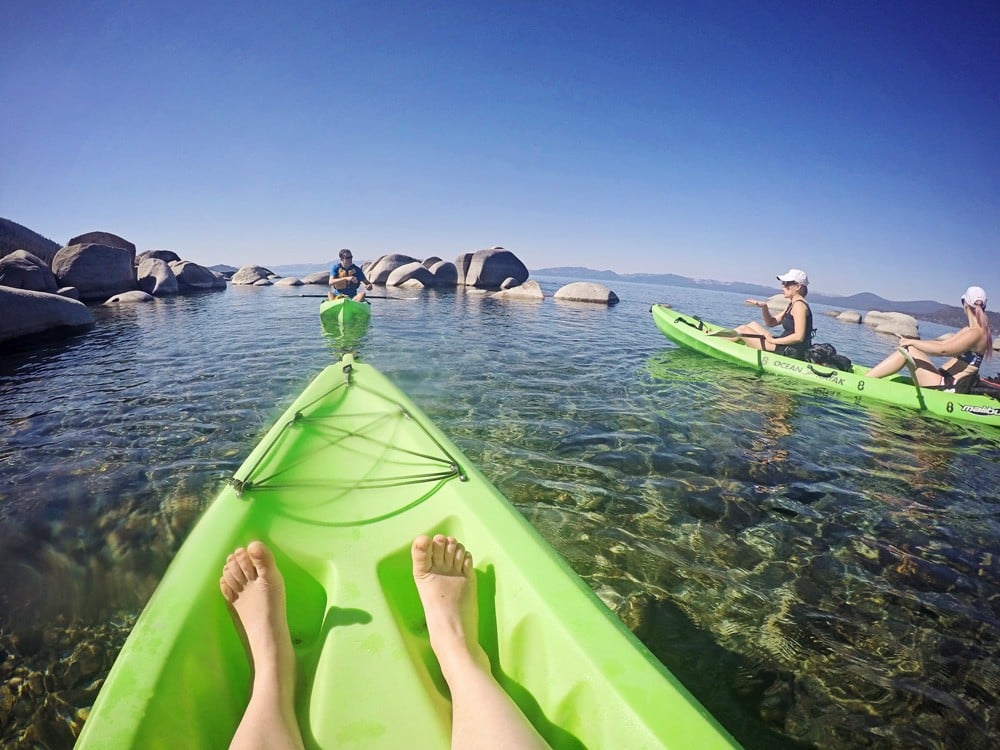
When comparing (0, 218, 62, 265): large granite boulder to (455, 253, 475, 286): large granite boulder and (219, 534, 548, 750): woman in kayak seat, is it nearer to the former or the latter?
(455, 253, 475, 286): large granite boulder

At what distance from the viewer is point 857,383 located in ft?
28.0

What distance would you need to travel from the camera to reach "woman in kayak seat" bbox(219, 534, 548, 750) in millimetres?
1561

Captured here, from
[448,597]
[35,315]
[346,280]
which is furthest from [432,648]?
[346,280]

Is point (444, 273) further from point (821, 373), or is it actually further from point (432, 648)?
point (432, 648)

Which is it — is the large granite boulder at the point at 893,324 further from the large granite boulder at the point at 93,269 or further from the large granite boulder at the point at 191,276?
the large granite boulder at the point at 191,276

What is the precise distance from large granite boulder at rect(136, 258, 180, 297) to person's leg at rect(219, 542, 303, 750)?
27196 millimetres

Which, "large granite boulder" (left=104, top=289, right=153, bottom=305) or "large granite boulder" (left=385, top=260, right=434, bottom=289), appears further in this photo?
"large granite boulder" (left=385, top=260, right=434, bottom=289)

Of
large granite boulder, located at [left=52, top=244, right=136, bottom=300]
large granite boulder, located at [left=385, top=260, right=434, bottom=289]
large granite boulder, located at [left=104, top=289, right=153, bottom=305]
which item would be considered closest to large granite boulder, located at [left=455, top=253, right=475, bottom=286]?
large granite boulder, located at [left=385, top=260, right=434, bottom=289]

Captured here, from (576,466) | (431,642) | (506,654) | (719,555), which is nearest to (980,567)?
(719,555)

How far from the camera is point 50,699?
7.63ft

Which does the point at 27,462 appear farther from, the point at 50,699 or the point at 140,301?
the point at 140,301

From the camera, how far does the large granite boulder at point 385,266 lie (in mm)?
39375

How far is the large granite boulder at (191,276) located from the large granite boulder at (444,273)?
16.5 m

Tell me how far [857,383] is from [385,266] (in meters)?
36.8
